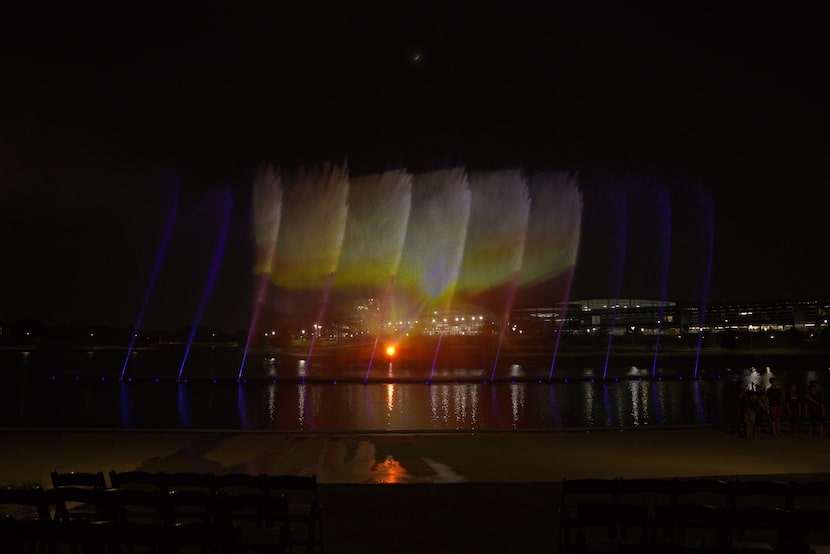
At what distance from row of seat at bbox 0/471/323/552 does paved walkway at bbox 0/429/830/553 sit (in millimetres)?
884

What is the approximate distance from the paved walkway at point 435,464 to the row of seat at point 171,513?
0.88m

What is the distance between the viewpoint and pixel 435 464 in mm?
11258

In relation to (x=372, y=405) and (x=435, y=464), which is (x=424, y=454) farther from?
(x=372, y=405)

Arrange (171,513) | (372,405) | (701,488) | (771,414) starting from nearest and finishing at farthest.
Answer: (701,488) < (171,513) < (771,414) < (372,405)

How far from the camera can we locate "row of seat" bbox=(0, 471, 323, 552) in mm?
4828

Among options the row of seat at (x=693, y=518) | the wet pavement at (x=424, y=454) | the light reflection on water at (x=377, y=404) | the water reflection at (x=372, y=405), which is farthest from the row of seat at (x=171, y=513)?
the light reflection on water at (x=377, y=404)

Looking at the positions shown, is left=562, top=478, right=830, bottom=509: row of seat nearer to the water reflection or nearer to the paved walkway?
the paved walkway

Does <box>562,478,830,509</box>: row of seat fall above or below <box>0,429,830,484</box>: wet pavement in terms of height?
above

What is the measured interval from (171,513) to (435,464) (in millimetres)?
5685

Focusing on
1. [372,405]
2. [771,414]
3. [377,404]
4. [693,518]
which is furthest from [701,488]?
[377,404]

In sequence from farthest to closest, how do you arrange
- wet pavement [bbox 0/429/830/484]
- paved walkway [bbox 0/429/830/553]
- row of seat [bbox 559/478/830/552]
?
wet pavement [bbox 0/429/830/484]
paved walkway [bbox 0/429/830/553]
row of seat [bbox 559/478/830/552]

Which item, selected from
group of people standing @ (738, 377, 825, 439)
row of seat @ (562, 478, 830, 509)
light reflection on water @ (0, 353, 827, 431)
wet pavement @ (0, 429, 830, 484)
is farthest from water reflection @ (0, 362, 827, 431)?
row of seat @ (562, 478, 830, 509)

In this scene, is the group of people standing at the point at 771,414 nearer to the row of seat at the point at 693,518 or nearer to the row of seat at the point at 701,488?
the row of seat at the point at 693,518

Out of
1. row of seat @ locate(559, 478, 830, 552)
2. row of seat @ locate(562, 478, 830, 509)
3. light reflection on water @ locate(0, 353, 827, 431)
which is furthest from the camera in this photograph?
light reflection on water @ locate(0, 353, 827, 431)
